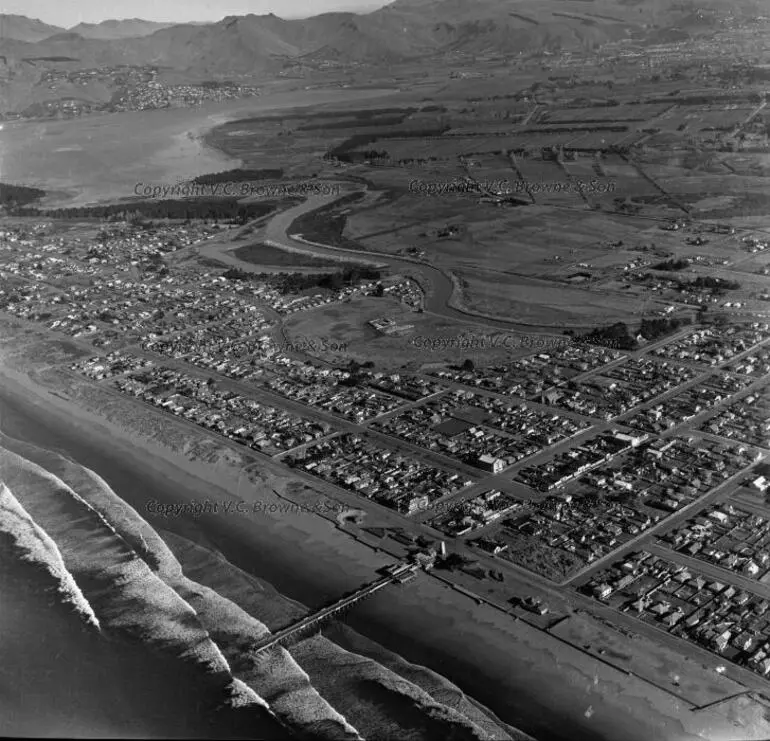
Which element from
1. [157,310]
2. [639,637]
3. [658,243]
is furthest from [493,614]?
[658,243]

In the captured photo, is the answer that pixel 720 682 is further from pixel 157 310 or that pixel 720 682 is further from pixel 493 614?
pixel 157 310

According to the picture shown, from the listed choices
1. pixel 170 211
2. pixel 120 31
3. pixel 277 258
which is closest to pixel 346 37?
pixel 120 31

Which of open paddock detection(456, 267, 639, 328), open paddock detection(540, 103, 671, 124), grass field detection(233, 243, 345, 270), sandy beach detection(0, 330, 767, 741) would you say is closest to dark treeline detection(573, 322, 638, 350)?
open paddock detection(456, 267, 639, 328)

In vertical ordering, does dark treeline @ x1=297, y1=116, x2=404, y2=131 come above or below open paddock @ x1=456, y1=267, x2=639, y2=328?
above

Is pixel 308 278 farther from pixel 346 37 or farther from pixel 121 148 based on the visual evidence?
pixel 346 37

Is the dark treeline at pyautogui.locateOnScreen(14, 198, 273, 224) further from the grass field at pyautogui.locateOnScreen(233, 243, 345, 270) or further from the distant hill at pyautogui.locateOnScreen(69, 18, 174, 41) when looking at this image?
the distant hill at pyautogui.locateOnScreen(69, 18, 174, 41)

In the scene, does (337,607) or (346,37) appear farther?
(346,37)
